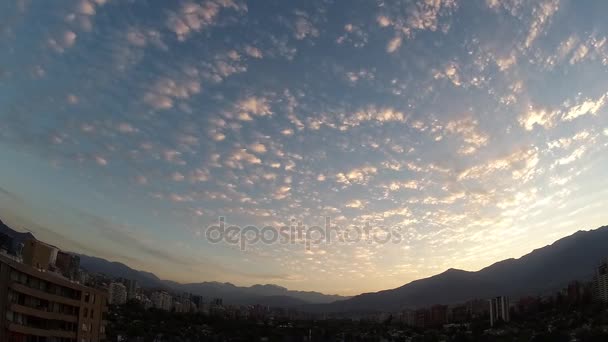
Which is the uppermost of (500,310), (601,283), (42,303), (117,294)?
(601,283)

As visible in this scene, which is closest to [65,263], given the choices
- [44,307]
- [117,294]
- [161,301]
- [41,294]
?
[44,307]

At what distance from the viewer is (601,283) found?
A: 7025 centimetres

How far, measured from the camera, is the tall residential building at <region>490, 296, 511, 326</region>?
8675 cm

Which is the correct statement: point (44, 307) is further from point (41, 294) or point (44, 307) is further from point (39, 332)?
point (39, 332)

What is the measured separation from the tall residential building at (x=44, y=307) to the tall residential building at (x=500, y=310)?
73.5 m

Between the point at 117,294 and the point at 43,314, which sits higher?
the point at 117,294


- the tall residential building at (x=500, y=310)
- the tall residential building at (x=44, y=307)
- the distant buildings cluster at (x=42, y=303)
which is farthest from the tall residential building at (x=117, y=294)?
the tall residential building at (x=500, y=310)

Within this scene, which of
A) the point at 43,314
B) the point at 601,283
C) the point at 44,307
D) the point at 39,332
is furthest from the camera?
the point at 601,283

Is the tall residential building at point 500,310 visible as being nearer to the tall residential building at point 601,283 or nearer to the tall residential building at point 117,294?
the tall residential building at point 601,283

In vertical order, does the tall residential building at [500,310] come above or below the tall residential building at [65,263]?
below

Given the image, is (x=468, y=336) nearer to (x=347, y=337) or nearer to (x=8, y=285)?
(x=347, y=337)

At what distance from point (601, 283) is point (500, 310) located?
20.8 metres

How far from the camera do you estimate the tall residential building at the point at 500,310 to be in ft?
285

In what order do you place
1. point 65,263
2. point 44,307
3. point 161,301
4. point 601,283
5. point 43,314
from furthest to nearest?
point 161,301 < point 601,283 < point 65,263 < point 44,307 < point 43,314
